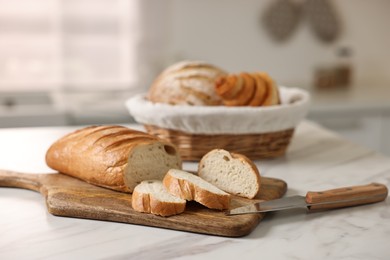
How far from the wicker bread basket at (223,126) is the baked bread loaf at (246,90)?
0.18 feet

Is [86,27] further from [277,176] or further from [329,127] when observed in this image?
[277,176]

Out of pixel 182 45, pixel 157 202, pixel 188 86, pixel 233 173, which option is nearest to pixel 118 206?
pixel 157 202

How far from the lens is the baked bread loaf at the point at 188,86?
1.53m

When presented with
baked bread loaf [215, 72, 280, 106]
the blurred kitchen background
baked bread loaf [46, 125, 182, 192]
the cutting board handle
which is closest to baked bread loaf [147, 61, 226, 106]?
baked bread loaf [215, 72, 280, 106]

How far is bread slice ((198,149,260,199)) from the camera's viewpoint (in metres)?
1.18

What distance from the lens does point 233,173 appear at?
3.93ft

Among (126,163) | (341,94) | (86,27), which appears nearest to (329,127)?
(341,94)

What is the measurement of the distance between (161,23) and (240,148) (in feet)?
6.25

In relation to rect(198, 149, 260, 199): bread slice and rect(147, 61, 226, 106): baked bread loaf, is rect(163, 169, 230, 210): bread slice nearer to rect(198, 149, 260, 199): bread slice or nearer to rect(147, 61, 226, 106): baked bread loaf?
rect(198, 149, 260, 199): bread slice

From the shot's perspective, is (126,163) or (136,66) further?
(136,66)

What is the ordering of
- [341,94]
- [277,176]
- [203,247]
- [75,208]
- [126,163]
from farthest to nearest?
[341,94] < [277,176] < [126,163] < [75,208] < [203,247]

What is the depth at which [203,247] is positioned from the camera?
0.96m

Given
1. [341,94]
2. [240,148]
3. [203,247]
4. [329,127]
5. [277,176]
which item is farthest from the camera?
[341,94]

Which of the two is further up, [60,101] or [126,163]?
[126,163]
